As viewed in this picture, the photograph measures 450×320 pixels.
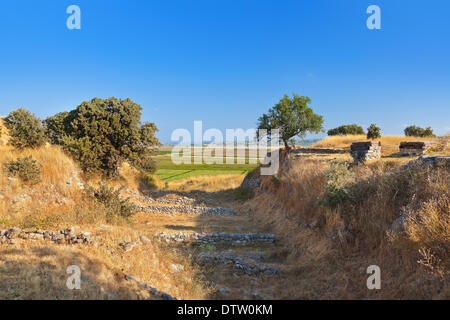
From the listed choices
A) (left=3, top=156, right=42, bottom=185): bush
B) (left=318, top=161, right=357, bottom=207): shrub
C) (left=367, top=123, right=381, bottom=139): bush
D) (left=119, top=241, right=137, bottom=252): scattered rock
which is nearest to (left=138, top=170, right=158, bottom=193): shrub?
(left=3, top=156, right=42, bottom=185): bush

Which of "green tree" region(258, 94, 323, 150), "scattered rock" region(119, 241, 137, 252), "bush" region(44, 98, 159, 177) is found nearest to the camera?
"scattered rock" region(119, 241, 137, 252)

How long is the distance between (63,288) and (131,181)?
18513 millimetres

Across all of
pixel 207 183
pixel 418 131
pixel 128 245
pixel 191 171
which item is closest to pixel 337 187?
pixel 128 245

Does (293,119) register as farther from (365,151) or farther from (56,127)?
(56,127)

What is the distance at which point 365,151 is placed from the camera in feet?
42.4

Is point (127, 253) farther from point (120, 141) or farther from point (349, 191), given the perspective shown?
point (120, 141)

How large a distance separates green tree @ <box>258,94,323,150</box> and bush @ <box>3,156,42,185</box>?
758 inches

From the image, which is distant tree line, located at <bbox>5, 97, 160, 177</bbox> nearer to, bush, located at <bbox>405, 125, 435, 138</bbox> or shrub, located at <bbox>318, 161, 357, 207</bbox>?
shrub, located at <bbox>318, 161, 357, 207</bbox>

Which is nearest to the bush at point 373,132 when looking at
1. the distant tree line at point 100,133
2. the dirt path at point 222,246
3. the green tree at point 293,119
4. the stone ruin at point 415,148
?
the green tree at point 293,119

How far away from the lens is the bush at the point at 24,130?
486 inches

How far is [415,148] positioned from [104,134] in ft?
74.5

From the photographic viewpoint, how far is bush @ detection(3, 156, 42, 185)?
9.65 meters

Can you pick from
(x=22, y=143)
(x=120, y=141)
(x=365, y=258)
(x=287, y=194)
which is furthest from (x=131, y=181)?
(x=365, y=258)

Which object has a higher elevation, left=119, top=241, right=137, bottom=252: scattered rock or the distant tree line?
the distant tree line
